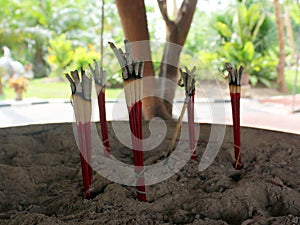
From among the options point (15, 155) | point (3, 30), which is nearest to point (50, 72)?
point (3, 30)

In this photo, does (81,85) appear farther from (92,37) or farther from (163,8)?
(92,37)

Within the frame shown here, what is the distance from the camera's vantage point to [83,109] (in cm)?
111

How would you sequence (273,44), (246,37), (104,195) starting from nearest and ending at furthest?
(104,195)
(246,37)
(273,44)

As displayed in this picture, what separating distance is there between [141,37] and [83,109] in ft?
4.38

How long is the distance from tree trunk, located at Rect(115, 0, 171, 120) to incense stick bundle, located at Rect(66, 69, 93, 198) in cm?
108

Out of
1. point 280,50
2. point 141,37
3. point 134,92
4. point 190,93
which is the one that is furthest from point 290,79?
point 134,92

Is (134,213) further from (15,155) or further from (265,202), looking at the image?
(15,155)

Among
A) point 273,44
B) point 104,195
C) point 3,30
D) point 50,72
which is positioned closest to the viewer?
point 104,195

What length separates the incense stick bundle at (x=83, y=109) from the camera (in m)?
1.10

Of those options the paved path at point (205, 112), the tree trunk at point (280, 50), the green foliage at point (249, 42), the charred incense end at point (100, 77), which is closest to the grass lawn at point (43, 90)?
the paved path at point (205, 112)

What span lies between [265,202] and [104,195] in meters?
0.49

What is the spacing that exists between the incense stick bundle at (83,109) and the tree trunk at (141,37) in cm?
108

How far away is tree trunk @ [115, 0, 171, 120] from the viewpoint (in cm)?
228

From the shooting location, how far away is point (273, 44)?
9.87 meters
